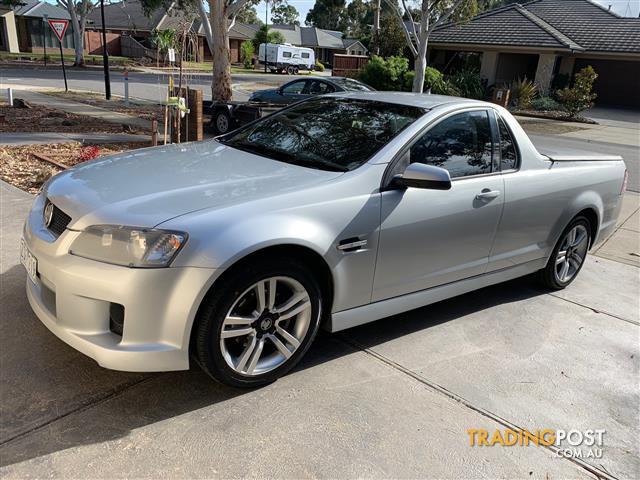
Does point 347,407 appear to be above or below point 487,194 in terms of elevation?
below

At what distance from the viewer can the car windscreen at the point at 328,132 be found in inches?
137

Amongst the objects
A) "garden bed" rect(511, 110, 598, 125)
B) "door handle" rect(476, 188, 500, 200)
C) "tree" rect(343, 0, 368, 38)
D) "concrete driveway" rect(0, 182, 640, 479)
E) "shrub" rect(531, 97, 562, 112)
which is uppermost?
"tree" rect(343, 0, 368, 38)

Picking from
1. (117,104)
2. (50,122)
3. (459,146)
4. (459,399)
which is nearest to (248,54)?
(117,104)

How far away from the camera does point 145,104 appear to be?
18.1 metres

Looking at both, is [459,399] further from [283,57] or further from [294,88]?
[283,57]

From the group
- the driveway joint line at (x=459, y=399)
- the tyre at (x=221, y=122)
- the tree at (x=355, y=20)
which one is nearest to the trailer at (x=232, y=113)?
the tyre at (x=221, y=122)

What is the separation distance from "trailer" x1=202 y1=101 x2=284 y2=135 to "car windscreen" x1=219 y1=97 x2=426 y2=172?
7.21m

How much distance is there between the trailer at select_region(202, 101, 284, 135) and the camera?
11484 mm

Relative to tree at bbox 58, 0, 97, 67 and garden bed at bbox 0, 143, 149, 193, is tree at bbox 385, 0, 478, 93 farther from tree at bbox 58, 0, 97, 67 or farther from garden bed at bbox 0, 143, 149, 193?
tree at bbox 58, 0, 97, 67

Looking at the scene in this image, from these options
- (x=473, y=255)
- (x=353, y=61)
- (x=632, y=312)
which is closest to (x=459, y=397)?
(x=473, y=255)

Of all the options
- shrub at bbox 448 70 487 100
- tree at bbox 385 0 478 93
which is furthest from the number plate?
shrub at bbox 448 70 487 100

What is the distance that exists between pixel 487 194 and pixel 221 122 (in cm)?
949

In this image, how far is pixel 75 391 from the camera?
9.53 feet

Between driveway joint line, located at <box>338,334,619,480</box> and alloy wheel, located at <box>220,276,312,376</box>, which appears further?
alloy wheel, located at <box>220,276,312,376</box>
